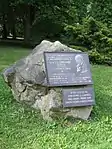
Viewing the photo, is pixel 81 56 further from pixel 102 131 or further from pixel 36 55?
pixel 102 131

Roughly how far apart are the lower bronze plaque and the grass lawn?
278mm

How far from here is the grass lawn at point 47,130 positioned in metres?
4.29

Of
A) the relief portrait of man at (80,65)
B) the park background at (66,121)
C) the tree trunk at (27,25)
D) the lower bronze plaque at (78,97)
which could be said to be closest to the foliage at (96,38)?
the park background at (66,121)

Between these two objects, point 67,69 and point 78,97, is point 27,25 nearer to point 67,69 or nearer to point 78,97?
point 67,69

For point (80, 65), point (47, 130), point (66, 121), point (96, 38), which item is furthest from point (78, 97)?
point (96, 38)

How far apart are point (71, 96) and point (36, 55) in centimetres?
107

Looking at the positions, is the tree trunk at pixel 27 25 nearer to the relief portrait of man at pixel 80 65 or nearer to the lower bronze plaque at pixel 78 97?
the relief portrait of man at pixel 80 65

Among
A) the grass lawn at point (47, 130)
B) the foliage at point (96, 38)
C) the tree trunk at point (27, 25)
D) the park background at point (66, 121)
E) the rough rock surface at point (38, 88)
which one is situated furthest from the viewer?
the tree trunk at point (27, 25)

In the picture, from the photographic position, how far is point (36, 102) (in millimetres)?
5551

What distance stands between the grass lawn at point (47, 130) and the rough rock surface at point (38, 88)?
0.15 meters

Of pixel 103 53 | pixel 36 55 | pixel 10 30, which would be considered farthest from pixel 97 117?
pixel 10 30

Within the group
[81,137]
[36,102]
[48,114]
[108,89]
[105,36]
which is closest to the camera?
[81,137]

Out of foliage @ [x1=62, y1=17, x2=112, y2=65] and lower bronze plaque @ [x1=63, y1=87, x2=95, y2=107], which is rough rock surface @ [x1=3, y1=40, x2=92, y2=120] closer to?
lower bronze plaque @ [x1=63, y1=87, x2=95, y2=107]

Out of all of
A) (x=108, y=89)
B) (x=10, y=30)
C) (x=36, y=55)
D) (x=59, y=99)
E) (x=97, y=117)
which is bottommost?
(x=10, y=30)
